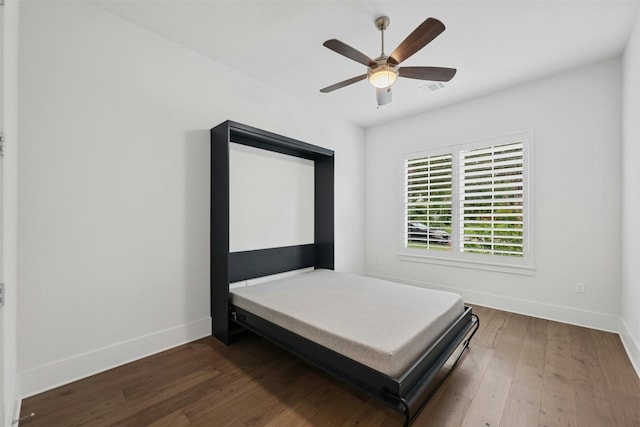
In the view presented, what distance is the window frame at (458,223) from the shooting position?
3.15 metres

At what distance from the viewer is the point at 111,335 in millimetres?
2105

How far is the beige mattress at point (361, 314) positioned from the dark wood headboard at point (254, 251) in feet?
0.92

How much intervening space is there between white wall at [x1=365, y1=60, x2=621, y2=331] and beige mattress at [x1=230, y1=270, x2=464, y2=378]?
157 cm

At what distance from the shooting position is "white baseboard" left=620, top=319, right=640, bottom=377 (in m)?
2.03

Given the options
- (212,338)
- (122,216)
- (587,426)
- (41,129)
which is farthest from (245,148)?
(587,426)

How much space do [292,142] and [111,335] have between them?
7.77 feet

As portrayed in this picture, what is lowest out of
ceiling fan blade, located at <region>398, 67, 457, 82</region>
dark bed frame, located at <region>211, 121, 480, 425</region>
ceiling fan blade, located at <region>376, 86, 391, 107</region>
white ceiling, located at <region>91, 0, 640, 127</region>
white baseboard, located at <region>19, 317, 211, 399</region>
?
white baseboard, located at <region>19, 317, 211, 399</region>

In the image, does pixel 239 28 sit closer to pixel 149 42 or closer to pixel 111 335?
pixel 149 42

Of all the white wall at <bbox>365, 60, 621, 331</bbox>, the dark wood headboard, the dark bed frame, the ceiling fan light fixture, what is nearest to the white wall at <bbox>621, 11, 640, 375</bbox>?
the white wall at <bbox>365, 60, 621, 331</bbox>

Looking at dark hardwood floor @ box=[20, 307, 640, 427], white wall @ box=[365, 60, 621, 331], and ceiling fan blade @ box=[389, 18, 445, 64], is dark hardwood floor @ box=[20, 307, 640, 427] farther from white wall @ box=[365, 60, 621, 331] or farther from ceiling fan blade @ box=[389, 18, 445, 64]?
ceiling fan blade @ box=[389, 18, 445, 64]

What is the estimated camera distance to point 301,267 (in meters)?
3.54

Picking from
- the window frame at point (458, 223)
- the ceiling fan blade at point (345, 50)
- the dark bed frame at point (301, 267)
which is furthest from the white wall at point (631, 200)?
the ceiling fan blade at point (345, 50)

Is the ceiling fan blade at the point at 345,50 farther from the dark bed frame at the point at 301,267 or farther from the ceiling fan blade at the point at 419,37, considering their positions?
the dark bed frame at the point at 301,267

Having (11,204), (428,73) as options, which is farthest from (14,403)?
(428,73)
